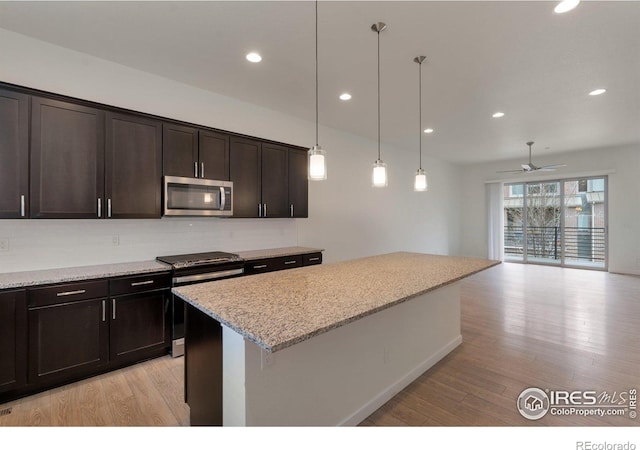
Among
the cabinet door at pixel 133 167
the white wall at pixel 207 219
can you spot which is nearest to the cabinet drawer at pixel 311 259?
the white wall at pixel 207 219

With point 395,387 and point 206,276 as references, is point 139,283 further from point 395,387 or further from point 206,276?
point 395,387

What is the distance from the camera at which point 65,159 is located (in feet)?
8.17

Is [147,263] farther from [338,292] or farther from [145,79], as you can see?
[338,292]

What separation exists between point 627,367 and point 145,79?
5.47 meters

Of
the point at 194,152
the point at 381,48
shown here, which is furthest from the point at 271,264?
the point at 381,48

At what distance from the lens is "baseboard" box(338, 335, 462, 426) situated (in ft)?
6.50

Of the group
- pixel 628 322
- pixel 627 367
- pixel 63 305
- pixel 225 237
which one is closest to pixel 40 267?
pixel 63 305

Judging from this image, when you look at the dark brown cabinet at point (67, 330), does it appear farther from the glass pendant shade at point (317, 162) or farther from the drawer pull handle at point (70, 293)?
the glass pendant shade at point (317, 162)

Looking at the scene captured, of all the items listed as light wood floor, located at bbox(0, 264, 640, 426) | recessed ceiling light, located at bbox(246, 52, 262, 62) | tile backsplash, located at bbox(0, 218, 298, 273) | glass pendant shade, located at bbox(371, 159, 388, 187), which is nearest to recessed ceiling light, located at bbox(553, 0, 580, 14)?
glass pendant shade, located at bbox(371, 159, 388, 187)

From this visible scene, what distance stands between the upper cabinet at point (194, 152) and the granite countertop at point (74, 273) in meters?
0.96

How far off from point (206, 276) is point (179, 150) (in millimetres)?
1344

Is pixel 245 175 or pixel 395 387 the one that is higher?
pixel 245 175

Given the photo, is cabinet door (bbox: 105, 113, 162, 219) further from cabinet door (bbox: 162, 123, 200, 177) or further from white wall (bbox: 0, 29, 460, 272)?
white wall (bbox: 0, 29, 460, 272)

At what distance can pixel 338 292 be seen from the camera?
1833mm
